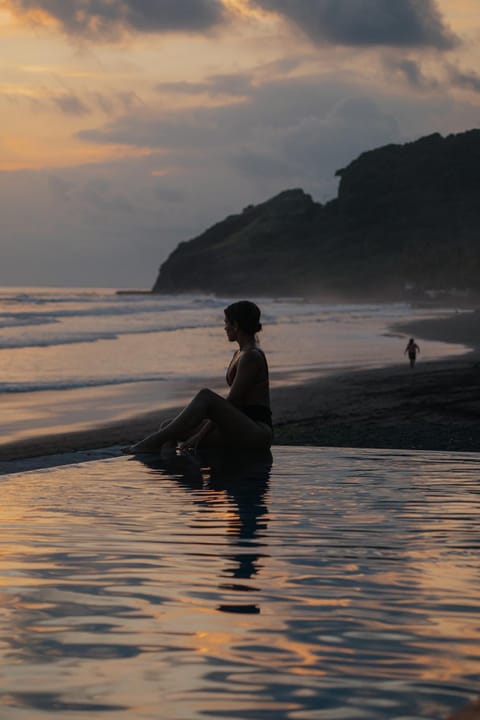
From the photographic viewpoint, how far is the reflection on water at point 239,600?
3262 mm

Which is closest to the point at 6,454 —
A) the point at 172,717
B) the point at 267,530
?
the point at 267,530

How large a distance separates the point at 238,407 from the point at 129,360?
64.5 feet

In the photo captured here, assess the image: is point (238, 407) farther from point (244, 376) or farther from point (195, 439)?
point (195, 439)

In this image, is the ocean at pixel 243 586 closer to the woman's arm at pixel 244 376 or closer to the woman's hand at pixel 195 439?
the woman's hand at pixel 195 439

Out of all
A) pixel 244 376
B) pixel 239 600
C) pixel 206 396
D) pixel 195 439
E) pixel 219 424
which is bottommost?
pixel 239 600

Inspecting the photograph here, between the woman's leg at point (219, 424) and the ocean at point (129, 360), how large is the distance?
544cm

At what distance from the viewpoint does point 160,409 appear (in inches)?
685

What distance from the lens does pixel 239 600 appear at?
4340mm

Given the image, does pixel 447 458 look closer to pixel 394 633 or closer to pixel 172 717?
pixel 394 633

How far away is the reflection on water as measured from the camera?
3262 millimetres

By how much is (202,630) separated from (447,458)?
19.0 ft

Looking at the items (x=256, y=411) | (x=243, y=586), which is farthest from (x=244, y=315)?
(x=243, y=586)

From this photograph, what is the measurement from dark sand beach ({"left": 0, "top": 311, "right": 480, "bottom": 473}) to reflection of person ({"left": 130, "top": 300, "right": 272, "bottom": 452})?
1371mm

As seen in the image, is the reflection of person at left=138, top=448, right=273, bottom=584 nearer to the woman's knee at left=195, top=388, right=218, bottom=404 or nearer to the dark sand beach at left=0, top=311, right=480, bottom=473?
the woman's knee at left=195, top=388, right=218, bottom=404
